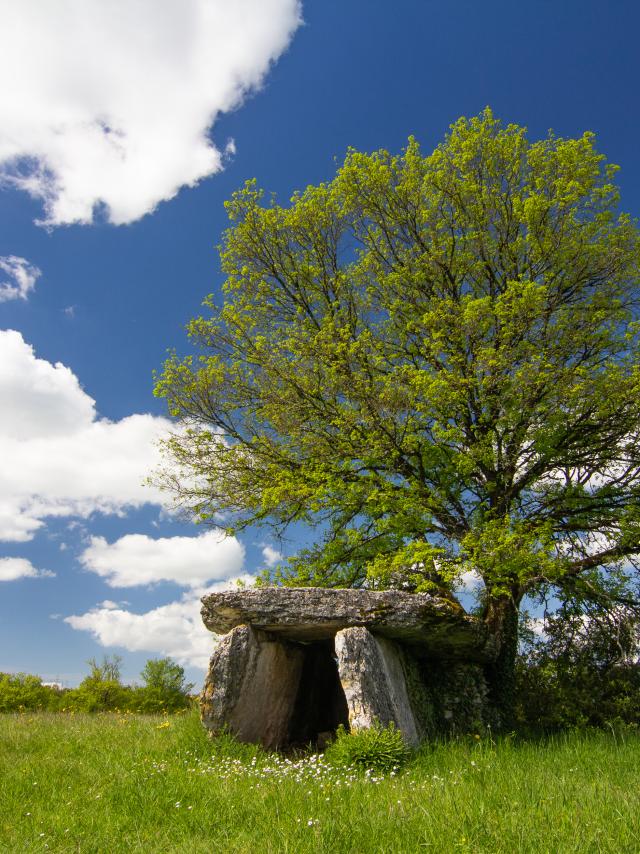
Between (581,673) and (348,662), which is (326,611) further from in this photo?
(581,673)

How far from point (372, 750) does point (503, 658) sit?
17.0ft

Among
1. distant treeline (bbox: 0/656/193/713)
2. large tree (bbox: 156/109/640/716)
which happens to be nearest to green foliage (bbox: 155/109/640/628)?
large tree (bbox: 156/109/640/716)

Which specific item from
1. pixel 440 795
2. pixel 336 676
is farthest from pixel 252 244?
pixel 440 795

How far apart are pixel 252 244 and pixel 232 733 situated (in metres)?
11.2

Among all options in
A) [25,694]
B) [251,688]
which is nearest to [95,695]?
[25,694]

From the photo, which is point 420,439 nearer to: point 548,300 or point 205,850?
point 548,300

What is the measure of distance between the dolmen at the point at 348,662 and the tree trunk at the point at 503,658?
43 centimetres

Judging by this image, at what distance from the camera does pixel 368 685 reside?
366 inches

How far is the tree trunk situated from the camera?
12.2m

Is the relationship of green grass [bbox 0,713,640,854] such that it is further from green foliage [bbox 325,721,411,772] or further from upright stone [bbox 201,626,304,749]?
upright stone [bbox 201,626,304,749]

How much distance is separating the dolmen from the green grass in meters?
0.88

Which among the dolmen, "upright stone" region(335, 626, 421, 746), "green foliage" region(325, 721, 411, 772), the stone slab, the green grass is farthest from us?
the stone slab

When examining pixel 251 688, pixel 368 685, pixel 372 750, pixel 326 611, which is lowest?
pixel 372 750

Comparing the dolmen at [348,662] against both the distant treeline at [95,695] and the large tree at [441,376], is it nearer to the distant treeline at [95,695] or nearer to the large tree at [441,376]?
the large tree at [441,376]
